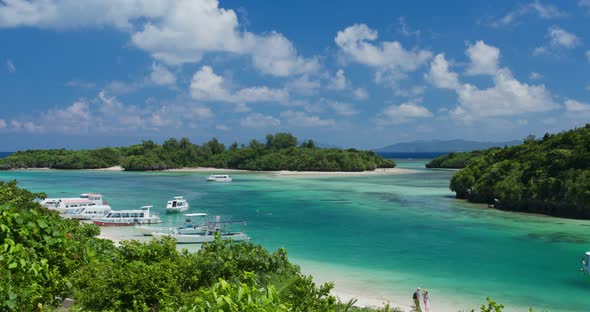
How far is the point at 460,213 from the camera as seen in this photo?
138ft

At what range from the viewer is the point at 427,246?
91.8 ft

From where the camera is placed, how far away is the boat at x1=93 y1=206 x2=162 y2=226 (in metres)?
36.0

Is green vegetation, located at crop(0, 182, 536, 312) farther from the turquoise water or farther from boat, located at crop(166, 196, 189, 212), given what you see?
boat, located at crop(166, 196, 189, 212)

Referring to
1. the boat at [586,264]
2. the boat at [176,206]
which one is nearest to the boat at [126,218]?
the boat at [176,206]

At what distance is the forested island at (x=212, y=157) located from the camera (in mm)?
117500

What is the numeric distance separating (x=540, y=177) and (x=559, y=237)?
13.4 meters

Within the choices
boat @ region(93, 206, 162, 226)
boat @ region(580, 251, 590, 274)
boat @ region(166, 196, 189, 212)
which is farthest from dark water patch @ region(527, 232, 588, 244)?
boat @ region(166, 196, 189, 212)

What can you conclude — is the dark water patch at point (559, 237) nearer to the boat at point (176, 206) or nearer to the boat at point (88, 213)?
the boat at point (176, 206)

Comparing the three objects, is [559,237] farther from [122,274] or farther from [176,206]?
[176,206]

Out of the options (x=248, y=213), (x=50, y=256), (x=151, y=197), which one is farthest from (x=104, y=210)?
(x=50, y=256)

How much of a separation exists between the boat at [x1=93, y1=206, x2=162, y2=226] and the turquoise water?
190cm

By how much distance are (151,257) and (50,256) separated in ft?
6.20

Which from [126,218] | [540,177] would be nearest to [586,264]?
[540,177]

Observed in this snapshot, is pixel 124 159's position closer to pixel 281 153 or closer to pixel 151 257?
pixel 281 153
